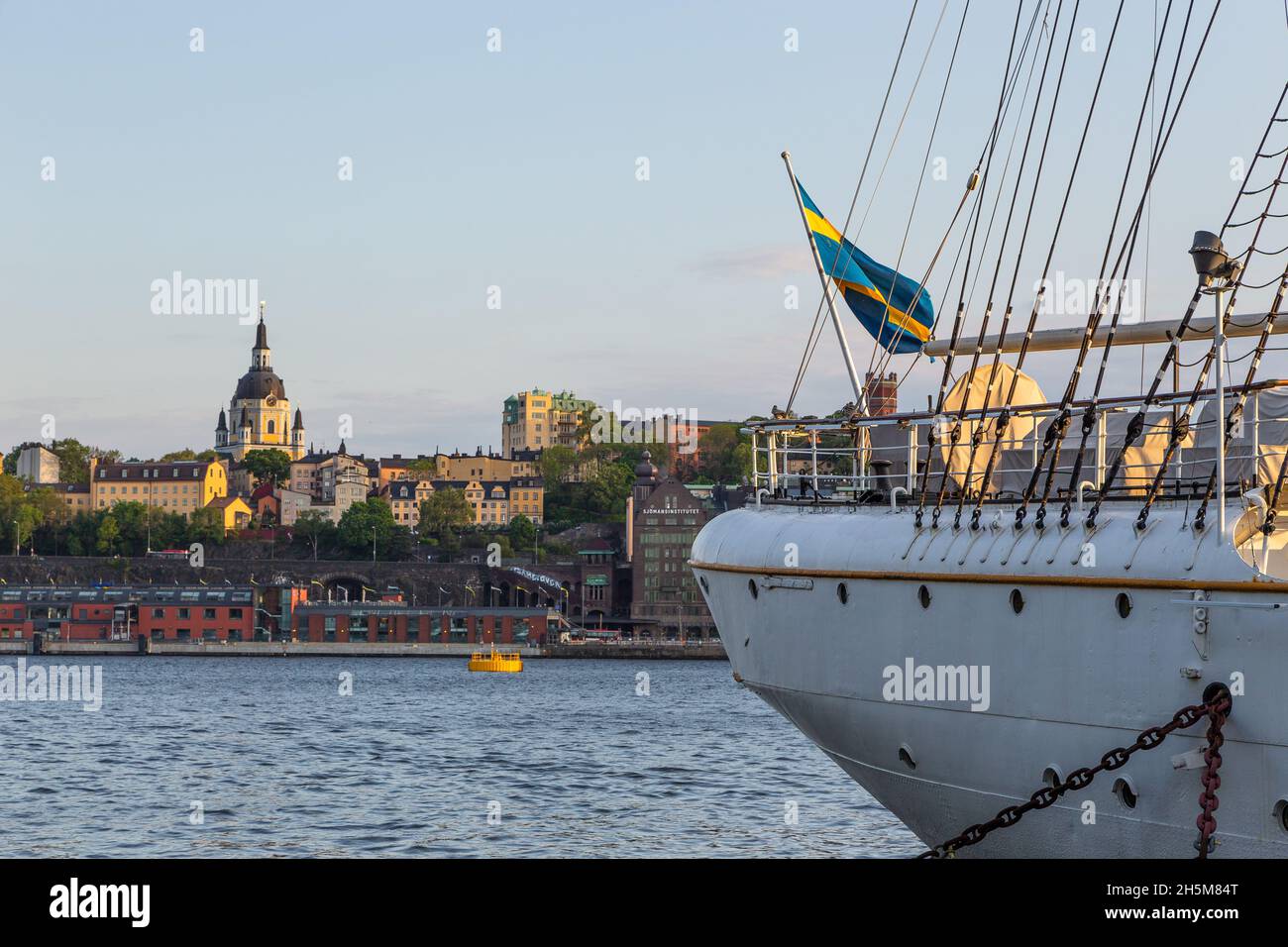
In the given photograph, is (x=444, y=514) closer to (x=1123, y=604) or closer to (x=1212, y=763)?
(x=1123, y=604)

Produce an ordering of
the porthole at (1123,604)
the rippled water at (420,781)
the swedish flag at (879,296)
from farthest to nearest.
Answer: the rippled water at (420,781), the swedish flag at (879,296), the porthole at (1123,604)

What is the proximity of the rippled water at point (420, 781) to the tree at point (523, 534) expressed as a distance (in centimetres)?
10557

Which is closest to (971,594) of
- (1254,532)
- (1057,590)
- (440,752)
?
(1057,590)

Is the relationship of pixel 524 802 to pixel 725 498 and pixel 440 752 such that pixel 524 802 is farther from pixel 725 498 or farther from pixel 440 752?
pixel 725 498

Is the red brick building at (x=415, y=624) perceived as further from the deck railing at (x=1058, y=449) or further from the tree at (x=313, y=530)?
the deck railing at (x=1058, y=449)

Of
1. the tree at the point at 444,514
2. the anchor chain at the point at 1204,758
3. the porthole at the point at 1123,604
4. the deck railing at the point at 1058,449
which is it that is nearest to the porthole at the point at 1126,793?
the anchor chain at the point at 1204,758

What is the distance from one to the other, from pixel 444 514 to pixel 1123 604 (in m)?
182

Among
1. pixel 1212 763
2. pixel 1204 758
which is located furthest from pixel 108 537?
pixel 1212 763

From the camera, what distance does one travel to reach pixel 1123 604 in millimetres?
12297

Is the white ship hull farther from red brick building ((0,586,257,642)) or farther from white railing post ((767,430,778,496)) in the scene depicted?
red brick building ((0,586,257,642))

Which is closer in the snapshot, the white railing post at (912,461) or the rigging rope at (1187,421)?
the rigging rope at (1187,421)

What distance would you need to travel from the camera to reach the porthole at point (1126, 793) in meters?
12.4

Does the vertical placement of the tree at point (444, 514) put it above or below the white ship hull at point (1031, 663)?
above
